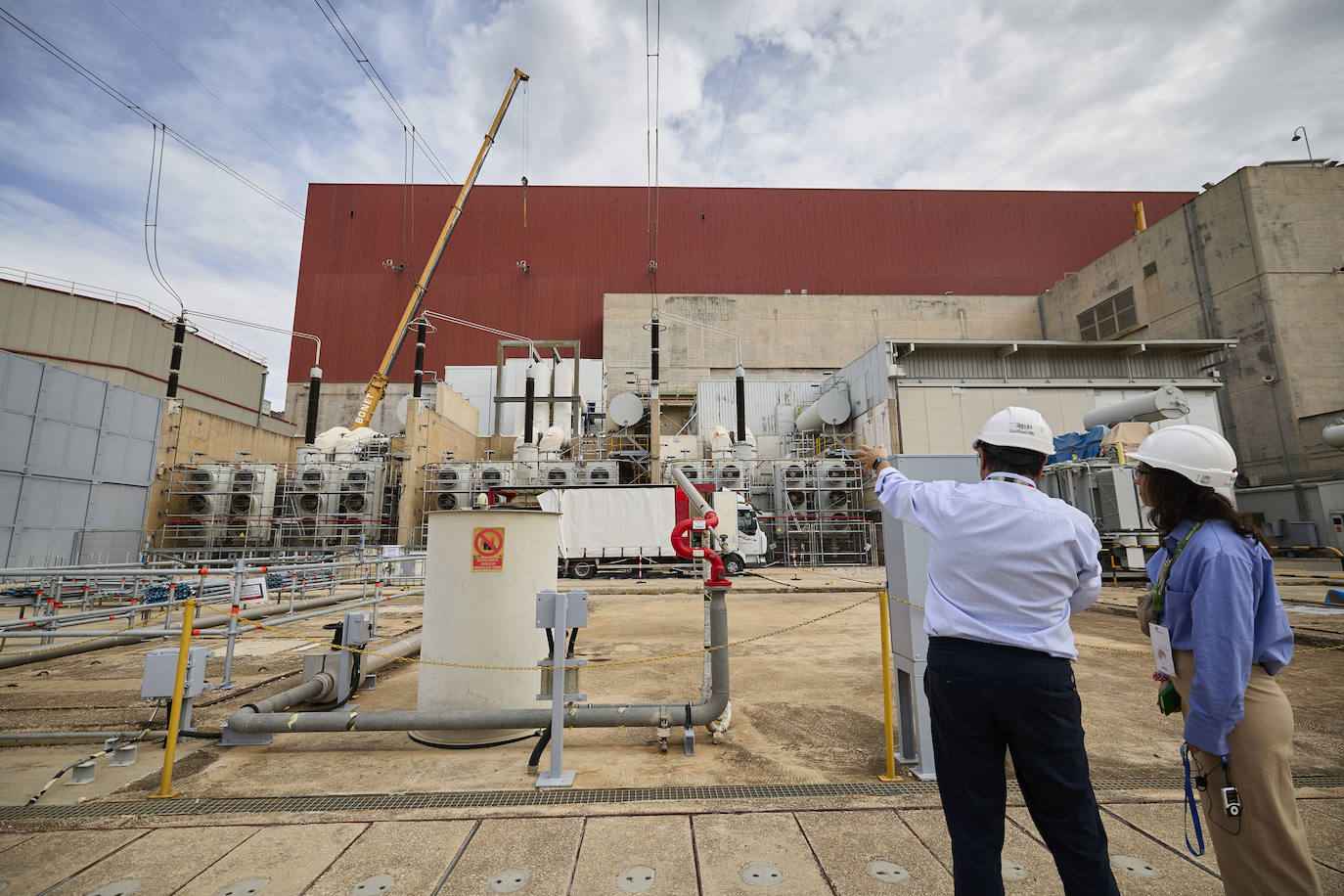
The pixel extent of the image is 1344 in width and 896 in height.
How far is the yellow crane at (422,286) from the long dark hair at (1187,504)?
35.1 m

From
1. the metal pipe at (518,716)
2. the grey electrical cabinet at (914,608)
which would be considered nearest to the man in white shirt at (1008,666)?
the grey electrical cabinet at (914,608)

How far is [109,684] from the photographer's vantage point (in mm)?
6004

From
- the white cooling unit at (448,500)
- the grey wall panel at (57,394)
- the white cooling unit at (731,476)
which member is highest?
the grey wall panel at (57,394)

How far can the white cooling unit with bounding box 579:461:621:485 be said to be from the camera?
953 inches

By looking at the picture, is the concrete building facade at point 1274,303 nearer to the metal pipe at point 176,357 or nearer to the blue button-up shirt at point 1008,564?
the blue button-up shirt at point 1008,564

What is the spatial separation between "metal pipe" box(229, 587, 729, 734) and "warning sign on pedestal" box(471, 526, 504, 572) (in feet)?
3.31

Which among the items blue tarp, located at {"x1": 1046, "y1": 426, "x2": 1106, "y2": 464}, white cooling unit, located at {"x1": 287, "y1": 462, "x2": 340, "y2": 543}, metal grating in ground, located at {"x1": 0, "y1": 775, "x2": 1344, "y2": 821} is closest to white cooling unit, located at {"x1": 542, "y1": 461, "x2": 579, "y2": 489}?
white cooling unit, located at {"x1": 287, "y1": 462, "x2": 340, "y2": 543}

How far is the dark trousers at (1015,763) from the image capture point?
174 cm

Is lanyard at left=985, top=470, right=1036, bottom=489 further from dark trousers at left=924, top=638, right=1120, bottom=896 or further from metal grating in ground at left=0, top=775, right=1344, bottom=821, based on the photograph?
metal grating in ground at left=0, top=775, right=1344, bottom=821

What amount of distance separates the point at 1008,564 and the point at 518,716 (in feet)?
10.9

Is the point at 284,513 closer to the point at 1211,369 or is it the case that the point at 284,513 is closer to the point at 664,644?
the point at 664,644

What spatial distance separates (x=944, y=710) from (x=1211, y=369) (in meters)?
30.5

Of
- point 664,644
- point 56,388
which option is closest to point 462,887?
point 664,644

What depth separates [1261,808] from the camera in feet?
5.66
